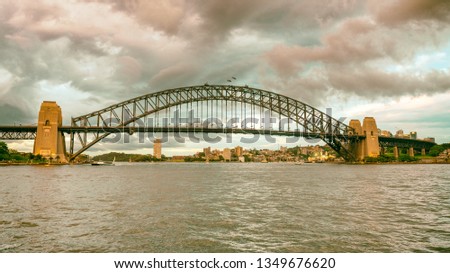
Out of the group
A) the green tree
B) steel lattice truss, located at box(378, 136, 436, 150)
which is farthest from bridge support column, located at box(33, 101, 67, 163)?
steel lattice truss, located at box(378, 136, 436, 150)

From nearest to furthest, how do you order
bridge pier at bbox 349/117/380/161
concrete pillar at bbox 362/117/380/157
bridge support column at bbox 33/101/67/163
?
1. bridge support column at bbox 33/101/67/163
2. concrete pillar at bbox 362/117/380/157
3. bridge pier at bbox 349/117/380/161

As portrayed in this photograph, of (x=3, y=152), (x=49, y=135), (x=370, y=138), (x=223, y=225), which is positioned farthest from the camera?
(x=370, y=138)

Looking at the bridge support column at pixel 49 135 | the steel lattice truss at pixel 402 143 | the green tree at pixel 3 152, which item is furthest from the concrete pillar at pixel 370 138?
the green tree at pixel 3 152

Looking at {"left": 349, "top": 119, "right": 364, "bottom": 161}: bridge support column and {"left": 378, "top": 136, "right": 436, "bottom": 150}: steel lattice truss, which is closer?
{"left": 349, "top": 119, "right": 364, "bottom": 161}: bridge support column

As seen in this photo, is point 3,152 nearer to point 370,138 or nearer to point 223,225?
point 223,225

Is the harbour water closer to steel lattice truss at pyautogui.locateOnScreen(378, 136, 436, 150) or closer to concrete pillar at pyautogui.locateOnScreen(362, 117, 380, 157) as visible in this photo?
concrete pillar at pyautogui.locateOnScreen(362, 117, 380, 157)

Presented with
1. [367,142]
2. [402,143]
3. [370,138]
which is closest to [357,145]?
[367,142]

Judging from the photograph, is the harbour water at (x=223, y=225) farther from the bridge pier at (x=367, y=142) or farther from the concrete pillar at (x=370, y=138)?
the bridge pier at (x=367, y=142)
